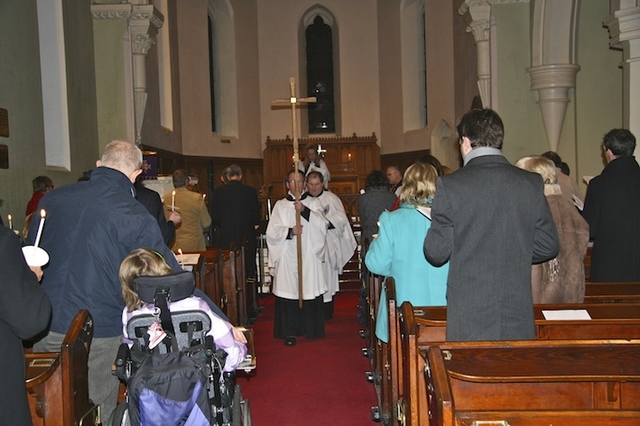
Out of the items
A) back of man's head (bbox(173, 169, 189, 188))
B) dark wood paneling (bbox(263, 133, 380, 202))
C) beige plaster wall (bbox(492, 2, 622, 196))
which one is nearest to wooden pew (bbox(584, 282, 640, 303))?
back of man's head (bbox(173, 169, 189, 188))

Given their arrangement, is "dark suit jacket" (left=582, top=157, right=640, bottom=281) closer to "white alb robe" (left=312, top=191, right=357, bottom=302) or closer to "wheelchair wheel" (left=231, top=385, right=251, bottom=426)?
"wheelchair wheel" (left=231, top=385, right=251, bottom=426)

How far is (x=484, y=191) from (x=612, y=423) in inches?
41.3

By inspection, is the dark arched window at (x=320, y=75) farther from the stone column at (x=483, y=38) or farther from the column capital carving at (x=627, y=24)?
the column capital carving at (x=627, y=24)

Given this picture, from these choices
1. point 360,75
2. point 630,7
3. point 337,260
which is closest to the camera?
point 630,7

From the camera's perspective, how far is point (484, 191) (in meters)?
2.88

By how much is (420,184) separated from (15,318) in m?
2.42

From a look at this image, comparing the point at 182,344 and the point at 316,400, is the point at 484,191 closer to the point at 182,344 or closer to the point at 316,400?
the point at 182,344

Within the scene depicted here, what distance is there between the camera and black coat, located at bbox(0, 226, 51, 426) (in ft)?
7.10

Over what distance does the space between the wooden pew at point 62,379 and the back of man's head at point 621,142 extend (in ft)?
12.3

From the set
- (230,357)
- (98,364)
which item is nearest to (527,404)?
(230,357)

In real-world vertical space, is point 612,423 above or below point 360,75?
below

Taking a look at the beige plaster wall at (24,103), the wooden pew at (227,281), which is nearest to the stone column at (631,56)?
the wooden pew at (227,281)

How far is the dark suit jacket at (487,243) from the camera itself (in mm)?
2883

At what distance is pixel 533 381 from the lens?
2496 mm
